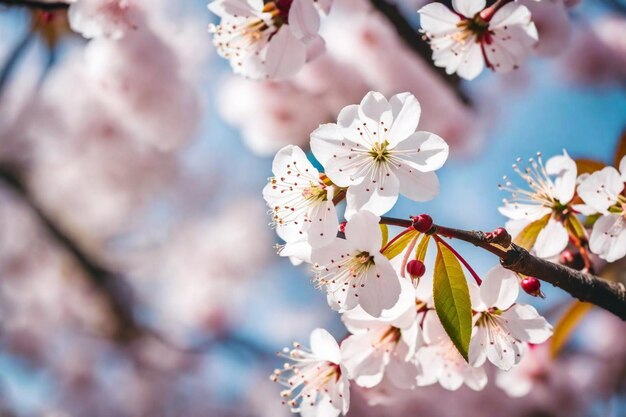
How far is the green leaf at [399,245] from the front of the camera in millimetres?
801

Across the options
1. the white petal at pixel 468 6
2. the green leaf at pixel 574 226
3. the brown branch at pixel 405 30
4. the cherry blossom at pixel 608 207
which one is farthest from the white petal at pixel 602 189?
the brown branch at pixel 405 30

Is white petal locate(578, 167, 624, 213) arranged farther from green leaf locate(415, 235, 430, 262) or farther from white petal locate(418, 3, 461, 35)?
white petal locate(418, 3, 461, 35)

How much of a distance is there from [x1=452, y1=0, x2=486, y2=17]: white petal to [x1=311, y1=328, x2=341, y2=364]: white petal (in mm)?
636

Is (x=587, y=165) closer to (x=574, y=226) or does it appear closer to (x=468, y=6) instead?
(x=574, y=226)

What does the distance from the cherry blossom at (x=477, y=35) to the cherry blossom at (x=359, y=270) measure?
54 cm

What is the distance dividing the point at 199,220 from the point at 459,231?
3.23 m

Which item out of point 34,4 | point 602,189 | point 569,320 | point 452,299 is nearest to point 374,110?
point 452,299

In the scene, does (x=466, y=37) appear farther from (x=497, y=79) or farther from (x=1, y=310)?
(x=1, y=310)

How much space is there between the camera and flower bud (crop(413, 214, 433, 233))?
2.37 feet

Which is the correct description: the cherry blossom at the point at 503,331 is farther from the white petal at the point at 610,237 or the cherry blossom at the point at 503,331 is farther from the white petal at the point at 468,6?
the white petal at the point at 468,6

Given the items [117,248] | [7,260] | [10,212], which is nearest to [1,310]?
[7,260]

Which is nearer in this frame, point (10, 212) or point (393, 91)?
point (393, 91)

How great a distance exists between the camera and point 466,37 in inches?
45.5

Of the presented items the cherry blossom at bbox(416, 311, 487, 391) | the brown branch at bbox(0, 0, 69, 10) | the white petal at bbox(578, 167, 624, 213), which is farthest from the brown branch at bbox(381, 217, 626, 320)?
the brown branch at bbox(0, 0, 69, 10)
